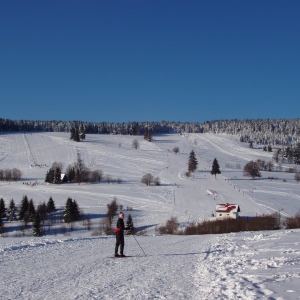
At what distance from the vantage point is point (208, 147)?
174625mm

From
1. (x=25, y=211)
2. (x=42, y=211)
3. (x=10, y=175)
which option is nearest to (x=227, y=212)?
(x=42, y=211)

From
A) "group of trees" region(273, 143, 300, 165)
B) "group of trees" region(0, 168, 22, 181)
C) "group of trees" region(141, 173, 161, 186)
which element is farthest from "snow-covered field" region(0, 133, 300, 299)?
"group of trees" region(273, 143, 300, 165)

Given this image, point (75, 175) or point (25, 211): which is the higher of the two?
point (75, 175)

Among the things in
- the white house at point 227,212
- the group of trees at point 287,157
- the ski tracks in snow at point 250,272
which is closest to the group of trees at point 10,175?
the white house at point 227,212

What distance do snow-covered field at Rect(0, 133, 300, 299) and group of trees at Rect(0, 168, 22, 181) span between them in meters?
2.20

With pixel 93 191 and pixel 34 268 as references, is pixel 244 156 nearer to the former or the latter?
pixel 93 191

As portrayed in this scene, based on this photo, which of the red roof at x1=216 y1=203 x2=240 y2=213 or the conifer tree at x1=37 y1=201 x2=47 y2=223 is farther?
the conifer tree at x1=37 y1=201 x2=47 y2=223

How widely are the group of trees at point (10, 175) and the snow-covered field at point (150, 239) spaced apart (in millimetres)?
2202

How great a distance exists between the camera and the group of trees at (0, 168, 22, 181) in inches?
3831

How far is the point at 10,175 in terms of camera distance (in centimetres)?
9819

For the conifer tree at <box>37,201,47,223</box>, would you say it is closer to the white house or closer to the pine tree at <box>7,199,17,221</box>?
the pine tree at <box>7,199,17,221</box>

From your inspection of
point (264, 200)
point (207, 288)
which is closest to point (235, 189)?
point (264, 200)

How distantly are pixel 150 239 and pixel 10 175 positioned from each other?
89.1m

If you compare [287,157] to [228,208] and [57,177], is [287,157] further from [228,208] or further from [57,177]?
[228,208]
